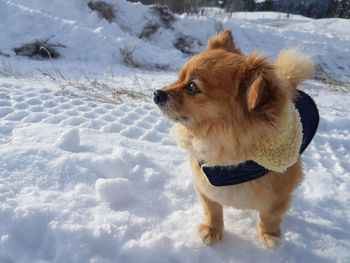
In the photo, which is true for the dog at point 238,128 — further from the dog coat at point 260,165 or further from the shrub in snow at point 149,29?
the shrub in snow at point 149,29

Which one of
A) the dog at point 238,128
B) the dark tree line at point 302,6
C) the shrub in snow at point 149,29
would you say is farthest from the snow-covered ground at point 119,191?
the dark tree line at point 302,6

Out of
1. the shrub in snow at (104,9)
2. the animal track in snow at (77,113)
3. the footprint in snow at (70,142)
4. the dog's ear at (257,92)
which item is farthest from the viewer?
the shrub in snow at (104,9)

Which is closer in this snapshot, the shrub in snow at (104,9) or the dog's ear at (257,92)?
the dog's ear at (257,92)

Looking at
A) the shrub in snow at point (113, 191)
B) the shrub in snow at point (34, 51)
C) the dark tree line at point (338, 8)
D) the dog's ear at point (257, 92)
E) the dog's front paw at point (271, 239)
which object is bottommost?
the dark tree line at point (338, 8)

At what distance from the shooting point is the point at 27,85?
4.10 metres

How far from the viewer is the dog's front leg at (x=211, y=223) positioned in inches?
64.6

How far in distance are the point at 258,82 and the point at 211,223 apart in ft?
3.32

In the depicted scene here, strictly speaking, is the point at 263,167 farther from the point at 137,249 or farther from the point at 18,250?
the point at 18,250

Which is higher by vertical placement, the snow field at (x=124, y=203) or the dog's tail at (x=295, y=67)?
the dog's tail at (x=295, y=67)

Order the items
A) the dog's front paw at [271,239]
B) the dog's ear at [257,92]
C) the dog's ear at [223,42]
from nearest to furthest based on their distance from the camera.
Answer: the dog's ear at [257,92] < the dog's front paw at [271,239] < the dog's ear at [223,42]

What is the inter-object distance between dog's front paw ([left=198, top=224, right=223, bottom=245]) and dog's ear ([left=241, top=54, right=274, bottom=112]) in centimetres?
87

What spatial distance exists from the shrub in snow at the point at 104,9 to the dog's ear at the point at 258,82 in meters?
9.17

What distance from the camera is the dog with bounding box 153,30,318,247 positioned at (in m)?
1.31

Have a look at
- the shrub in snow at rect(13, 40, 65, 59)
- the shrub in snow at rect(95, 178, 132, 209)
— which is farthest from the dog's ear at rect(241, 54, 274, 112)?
the shrub in snow at rect(13, 40, 65, 59)
